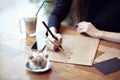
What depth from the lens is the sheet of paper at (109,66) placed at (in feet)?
3.50

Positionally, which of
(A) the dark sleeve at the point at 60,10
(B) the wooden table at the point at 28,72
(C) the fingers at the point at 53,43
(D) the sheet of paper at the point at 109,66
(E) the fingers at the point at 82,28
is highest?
(A) the dark sleeve at the point at 60,10

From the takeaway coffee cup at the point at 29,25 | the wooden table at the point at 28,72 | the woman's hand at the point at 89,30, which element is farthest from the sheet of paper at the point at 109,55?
the takeaway coffee cup at the point at 29,25

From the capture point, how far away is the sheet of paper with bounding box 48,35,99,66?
1.14 meters

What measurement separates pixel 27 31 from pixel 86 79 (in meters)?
0.58

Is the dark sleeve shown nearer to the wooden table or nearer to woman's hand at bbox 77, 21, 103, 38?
woman's hand at bbox 77, 21, 103, 38

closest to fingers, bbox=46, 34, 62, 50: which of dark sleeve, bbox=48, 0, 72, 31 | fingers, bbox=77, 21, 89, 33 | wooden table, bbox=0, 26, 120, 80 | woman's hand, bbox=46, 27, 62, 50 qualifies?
woman's hand, bbox=46, 27, 62, 50

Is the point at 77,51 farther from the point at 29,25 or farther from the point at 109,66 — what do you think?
the point at 29,25

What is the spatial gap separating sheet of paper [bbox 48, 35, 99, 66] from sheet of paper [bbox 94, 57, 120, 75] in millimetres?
52

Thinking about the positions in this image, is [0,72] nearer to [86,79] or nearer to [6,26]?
[86,79]

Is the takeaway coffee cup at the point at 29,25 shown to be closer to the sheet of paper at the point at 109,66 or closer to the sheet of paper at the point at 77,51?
the sheet of paper at the point at 77,51

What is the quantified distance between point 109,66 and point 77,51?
0.68 feet

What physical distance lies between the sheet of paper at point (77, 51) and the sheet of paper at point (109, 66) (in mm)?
52

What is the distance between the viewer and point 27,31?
1.41 metres

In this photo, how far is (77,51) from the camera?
4.00 feet
